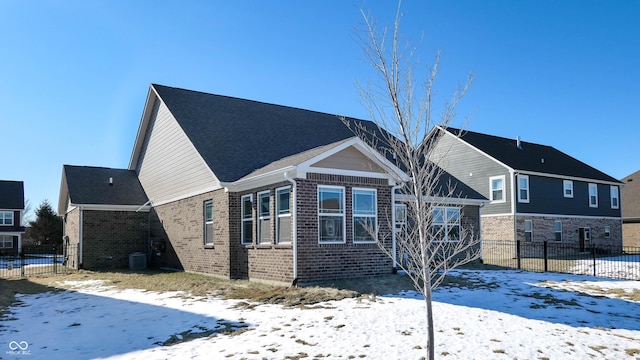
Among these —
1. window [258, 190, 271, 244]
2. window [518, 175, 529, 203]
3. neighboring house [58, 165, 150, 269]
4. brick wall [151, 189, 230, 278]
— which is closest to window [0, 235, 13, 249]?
neighboring house [58, 165, 150, 269]

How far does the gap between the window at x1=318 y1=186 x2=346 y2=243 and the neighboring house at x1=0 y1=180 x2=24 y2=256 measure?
144 feet

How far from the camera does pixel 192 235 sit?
1894 centimetres

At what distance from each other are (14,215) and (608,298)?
5057 centimetres

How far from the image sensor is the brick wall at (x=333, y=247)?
1305 cm

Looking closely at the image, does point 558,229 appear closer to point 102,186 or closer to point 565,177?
point 565,177

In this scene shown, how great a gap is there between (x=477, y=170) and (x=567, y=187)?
628cm

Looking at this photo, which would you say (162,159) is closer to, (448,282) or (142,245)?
(142,245)

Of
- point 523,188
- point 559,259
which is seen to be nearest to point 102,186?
point 523,188

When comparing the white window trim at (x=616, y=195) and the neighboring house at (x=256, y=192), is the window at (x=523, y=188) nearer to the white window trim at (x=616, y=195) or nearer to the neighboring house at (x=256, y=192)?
the neighboring house at (x=256, y=192)

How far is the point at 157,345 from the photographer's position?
8398 millimetres

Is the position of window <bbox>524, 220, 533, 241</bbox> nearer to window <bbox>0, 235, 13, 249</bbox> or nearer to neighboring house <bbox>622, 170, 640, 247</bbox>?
neighboring house <bbox>622, 170, 640, 247</bbox>

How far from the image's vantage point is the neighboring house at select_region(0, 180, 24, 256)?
4709cm

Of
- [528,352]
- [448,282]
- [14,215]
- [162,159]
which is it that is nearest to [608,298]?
[448,282]

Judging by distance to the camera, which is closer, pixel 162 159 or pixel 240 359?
pixel 240 359
